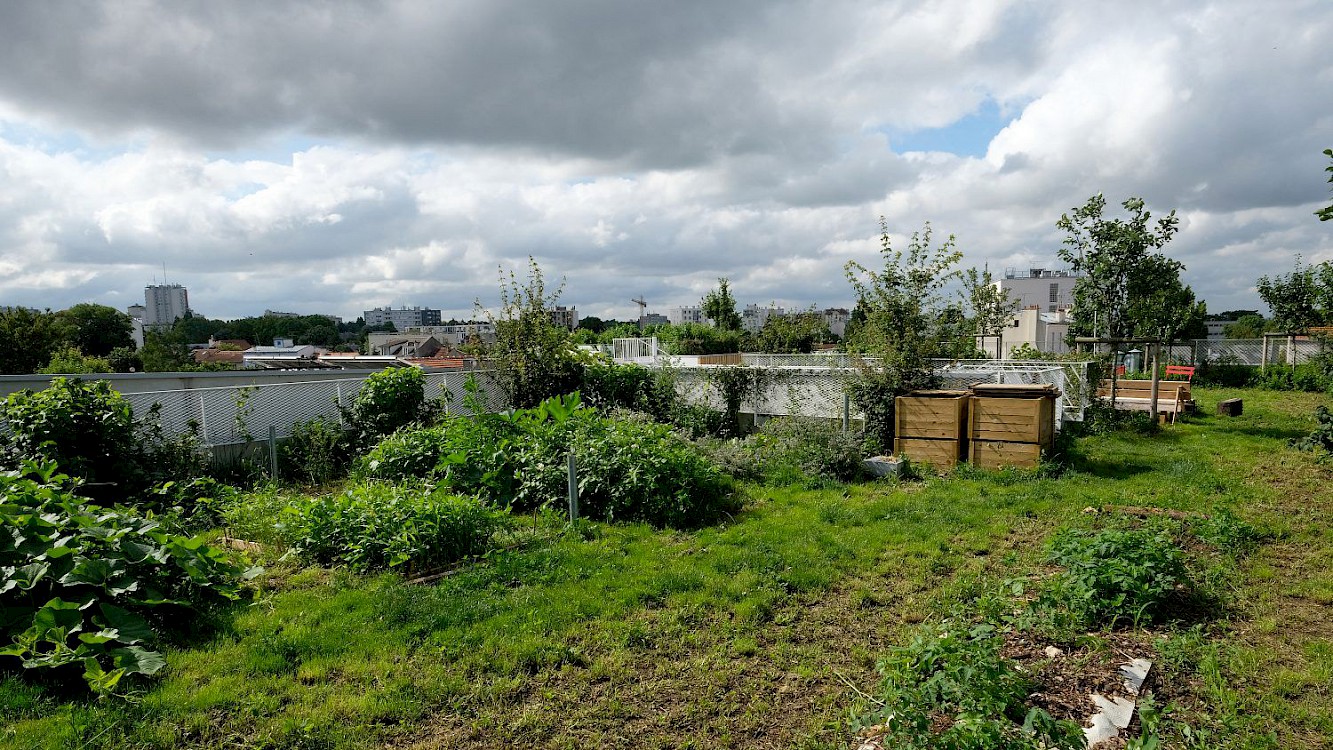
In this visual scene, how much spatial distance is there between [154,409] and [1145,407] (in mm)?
16659

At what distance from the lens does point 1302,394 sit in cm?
1836

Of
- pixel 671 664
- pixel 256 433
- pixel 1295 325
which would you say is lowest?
pixel 671 664

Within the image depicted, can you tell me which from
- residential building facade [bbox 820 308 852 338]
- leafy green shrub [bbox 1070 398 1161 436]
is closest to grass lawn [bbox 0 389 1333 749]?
leafy green shrub [bbox 1070 398 1161 436]

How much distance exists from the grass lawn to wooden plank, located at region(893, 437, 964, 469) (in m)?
2.23

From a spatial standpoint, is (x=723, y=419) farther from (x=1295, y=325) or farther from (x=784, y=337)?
(x=1295, y=325)

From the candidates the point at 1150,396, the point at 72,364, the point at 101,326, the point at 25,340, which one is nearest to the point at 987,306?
the point at 1150,396

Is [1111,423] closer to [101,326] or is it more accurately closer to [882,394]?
[882,394]

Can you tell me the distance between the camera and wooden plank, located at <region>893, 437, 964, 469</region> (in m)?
9.05

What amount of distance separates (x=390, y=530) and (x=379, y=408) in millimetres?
4703

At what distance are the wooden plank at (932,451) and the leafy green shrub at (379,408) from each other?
7.10m

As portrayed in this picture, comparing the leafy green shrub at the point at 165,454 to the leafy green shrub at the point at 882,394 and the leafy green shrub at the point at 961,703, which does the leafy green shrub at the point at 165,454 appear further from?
the leafy green shrub at the point at 882,394

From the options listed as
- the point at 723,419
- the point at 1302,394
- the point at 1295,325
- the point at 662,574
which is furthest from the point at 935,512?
the point at 1295,325

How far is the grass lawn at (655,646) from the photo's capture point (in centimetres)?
317

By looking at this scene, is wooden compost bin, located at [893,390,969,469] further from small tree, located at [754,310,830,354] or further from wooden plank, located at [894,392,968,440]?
small tree, located at [754,310,830,354]
